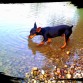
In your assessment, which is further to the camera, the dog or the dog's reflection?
the dog

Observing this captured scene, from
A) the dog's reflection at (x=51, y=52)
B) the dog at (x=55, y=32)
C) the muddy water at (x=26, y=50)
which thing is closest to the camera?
the muddy water at (x=26, y=50)

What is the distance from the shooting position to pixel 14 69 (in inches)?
230

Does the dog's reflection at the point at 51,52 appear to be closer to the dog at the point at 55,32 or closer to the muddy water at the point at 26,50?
the muddy water at the point at 26,50

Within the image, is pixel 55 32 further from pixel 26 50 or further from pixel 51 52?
pixel 26 50

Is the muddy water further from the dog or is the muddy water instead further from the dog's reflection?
the dog

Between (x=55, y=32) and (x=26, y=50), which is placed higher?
(x=55, y=32)

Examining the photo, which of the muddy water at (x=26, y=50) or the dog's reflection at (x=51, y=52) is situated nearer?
the muddy water at (x=26, y=50)

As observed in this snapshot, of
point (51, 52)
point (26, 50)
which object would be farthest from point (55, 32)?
point (26, 50)

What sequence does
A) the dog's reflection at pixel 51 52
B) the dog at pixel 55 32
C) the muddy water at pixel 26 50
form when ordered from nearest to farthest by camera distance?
the muddy water at pixel 26 50, the dog's reflection at pixel 51 52, the dog at pixel 55 32

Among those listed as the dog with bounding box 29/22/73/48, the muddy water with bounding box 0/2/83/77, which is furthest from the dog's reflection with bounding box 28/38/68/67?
the dog with bounding box 29/22/73/48

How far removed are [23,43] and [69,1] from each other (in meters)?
11.3

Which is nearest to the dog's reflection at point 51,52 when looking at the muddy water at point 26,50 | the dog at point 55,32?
the muddy water at point 26,50

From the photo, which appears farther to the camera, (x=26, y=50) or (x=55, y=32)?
(x=55, y=32)

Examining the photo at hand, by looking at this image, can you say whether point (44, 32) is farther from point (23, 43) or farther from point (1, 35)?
point (1, 35)
